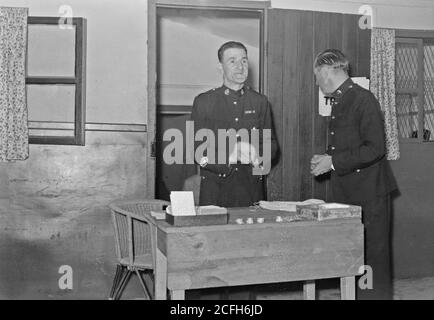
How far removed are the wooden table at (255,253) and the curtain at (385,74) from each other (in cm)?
267

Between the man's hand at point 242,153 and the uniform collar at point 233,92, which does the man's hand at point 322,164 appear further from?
the uniform collar at point 233,92

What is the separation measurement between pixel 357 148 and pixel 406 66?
243 cm

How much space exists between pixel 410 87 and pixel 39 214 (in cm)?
397

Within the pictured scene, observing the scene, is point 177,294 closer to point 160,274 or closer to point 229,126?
point 160,274

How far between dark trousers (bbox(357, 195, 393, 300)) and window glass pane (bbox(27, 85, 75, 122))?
8.84ft

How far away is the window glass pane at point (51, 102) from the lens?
504cm

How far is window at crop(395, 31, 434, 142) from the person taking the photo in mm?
6008

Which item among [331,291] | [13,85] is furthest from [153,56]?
[331,291]

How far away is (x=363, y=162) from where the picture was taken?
3.96m

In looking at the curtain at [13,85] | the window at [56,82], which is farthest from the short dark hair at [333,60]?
the curtain at [13,85]

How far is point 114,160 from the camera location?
202 inches

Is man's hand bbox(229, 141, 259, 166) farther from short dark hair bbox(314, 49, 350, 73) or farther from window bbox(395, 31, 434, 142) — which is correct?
window bbox(395, 31, 434, 142)

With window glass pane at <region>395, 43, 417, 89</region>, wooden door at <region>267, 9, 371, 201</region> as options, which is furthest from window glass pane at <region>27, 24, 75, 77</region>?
window glass pane at <region>395, 43, 417, 89</region>
